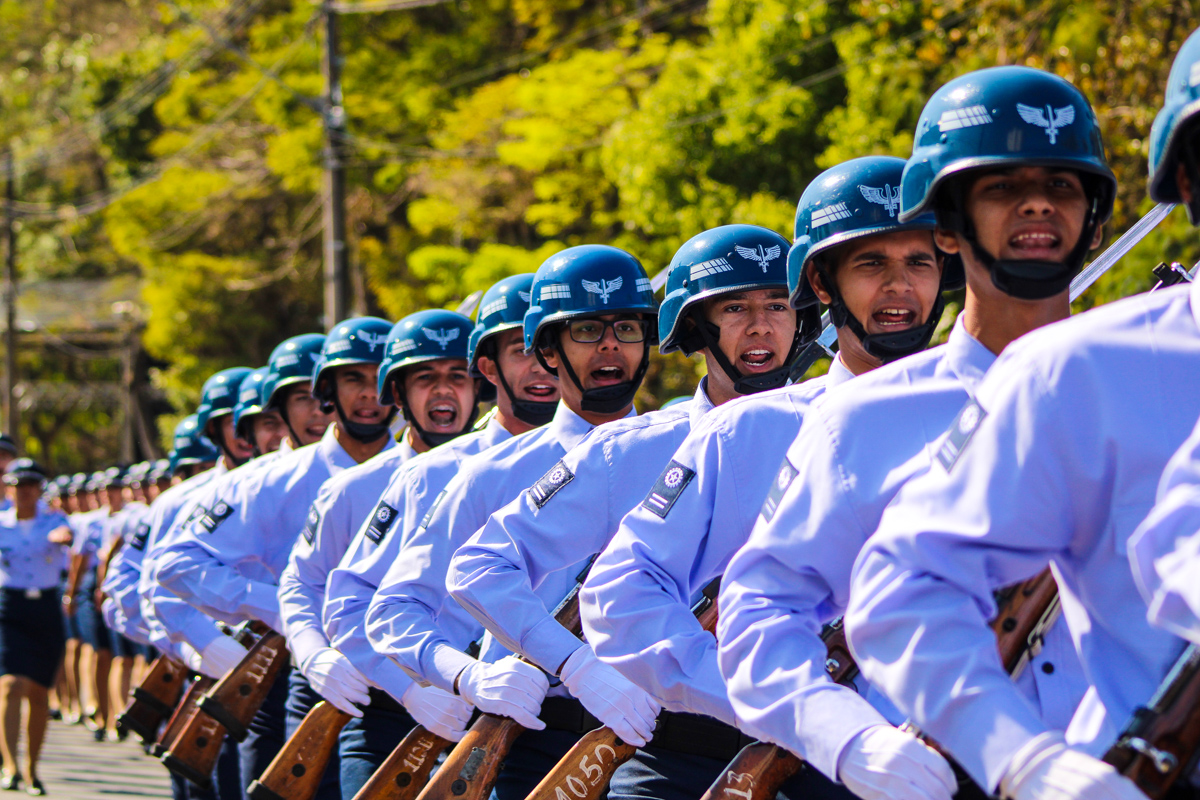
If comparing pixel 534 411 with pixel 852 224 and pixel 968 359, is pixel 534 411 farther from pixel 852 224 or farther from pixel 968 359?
pixel 968 359

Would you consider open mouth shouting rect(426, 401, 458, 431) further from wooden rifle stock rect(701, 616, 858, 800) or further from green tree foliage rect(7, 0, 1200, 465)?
green tree foliage rect(7, 0, 1200, 465)

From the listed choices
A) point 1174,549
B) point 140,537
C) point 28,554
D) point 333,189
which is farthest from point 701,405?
point 333,189

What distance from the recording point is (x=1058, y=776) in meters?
2.13

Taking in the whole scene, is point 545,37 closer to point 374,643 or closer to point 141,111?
point 141,111

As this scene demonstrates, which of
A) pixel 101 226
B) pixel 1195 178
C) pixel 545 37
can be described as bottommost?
pixel 101 226

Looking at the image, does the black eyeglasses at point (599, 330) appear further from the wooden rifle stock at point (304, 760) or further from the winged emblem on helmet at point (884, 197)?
the wooden rifle stock at point (304, 760)

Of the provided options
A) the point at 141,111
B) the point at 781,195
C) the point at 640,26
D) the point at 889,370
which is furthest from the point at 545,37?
the point at 889,370

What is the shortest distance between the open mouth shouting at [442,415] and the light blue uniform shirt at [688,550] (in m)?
3.37

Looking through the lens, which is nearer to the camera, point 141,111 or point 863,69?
point 863,69

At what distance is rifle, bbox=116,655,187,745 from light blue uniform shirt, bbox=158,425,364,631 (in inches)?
52.9

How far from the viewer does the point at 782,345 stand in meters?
4.66

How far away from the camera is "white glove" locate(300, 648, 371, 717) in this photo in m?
6.00

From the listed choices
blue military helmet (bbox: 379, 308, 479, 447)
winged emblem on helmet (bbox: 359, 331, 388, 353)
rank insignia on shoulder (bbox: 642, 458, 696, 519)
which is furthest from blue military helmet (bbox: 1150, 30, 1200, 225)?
winged emblem on helmet (bbox: 359, 331, 388, 353)

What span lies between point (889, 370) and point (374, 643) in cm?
292
